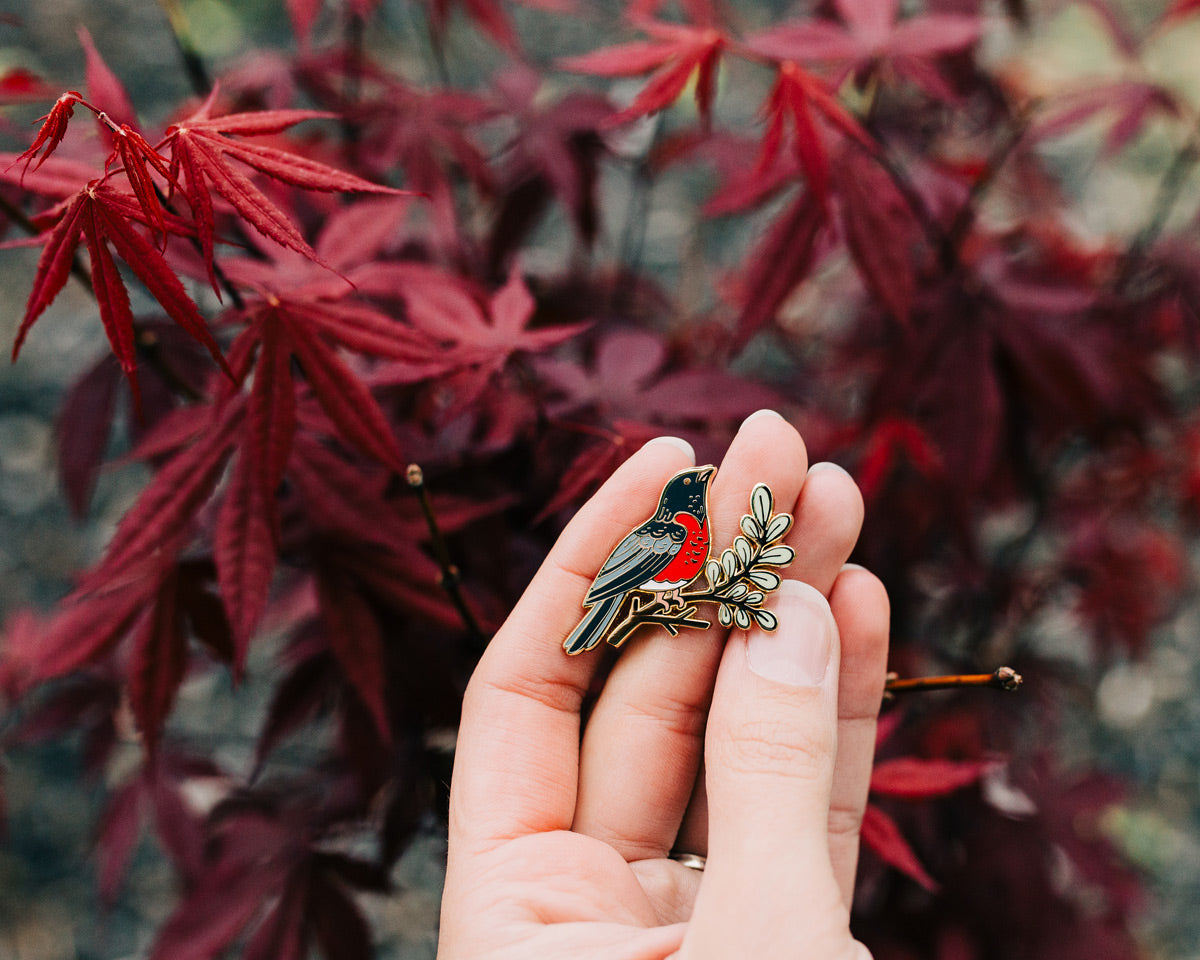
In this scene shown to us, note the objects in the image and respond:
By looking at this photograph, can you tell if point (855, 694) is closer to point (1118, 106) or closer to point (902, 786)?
point (902, 786)

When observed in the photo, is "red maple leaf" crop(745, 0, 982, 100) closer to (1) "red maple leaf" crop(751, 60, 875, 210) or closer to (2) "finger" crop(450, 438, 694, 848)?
(1) "red maple leaf" crop(751, 60, 875, 210)

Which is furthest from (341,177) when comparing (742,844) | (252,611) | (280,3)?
(280,3)

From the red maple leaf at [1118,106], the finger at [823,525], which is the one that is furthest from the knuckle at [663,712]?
the red maple leaf at [1118,106]

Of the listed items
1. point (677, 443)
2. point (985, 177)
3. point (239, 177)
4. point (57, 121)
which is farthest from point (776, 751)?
point (985, 177)

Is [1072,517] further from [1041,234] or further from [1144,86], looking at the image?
[1144,86]

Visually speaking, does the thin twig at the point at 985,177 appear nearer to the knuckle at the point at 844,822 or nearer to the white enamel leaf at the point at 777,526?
the white enamel leaf at the point at 777,526

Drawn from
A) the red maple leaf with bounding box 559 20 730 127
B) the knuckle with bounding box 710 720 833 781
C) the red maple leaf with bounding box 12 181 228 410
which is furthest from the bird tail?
the red maple leaf with bounding box 559 20 730 127
